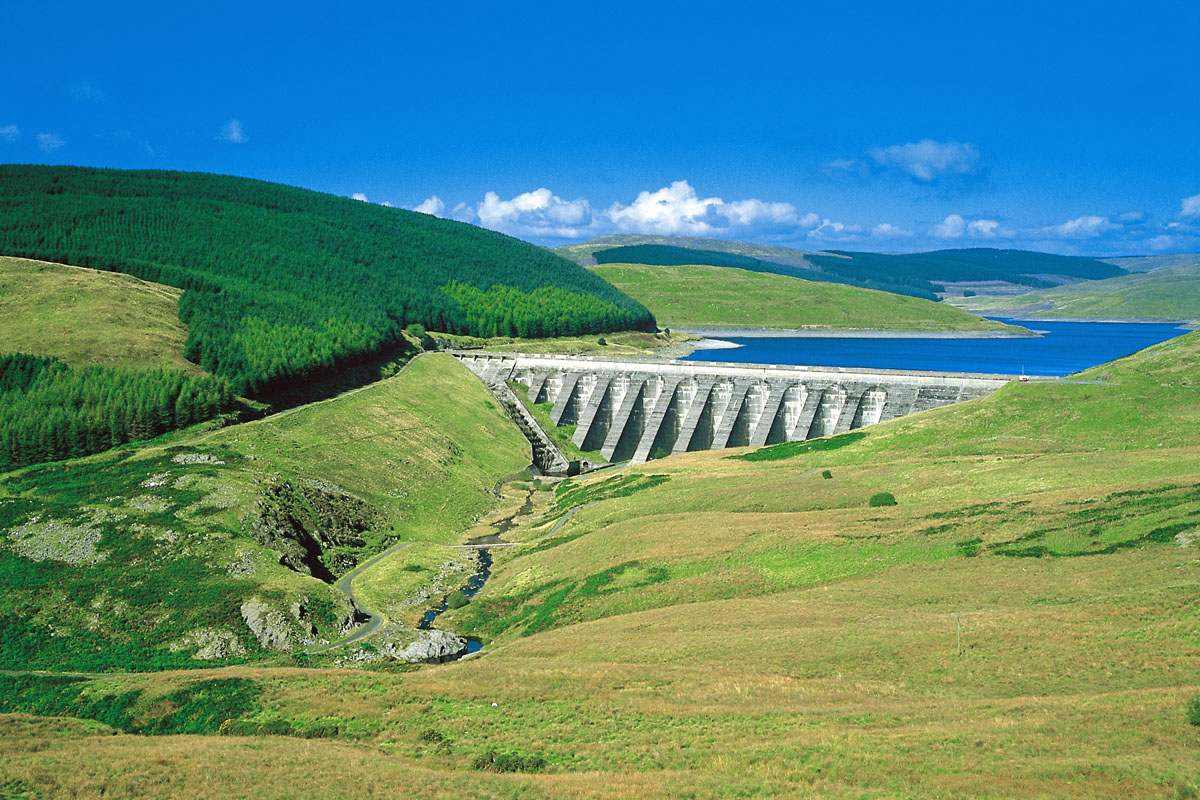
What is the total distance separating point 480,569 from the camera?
71875 mm

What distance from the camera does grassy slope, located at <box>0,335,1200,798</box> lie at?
24734mm

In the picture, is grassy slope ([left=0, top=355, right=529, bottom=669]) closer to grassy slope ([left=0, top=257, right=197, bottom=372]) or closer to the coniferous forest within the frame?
the coniferous forest

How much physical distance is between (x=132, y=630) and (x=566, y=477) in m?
61.7

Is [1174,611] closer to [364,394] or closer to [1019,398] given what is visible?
[1019,398]

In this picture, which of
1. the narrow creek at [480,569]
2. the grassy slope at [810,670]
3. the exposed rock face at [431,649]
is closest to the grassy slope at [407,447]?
the narrow creek at [480,569]

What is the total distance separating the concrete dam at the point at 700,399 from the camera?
101m

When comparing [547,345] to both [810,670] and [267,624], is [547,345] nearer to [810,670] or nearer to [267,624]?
[267,624]

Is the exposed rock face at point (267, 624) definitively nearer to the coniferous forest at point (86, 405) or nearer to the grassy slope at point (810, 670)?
the grassy slope at point (810, 670)

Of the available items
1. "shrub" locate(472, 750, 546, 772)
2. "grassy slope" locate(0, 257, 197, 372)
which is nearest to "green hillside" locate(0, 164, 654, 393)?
"grassy slope" locate(0, 257, 197, 372)

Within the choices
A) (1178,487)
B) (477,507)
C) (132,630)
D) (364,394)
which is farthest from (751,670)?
(364,394)

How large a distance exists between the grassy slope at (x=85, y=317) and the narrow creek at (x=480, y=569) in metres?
41.6

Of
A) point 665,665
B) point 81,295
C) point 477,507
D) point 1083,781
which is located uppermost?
point 81,295

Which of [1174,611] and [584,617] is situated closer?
[1174,611]

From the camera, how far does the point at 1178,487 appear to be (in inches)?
1939
